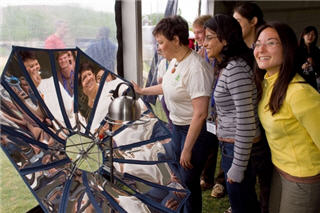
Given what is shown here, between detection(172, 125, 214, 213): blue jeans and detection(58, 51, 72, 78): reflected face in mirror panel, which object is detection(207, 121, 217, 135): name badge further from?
detection(58, 51, 72, 78): reflected face in mirror panel

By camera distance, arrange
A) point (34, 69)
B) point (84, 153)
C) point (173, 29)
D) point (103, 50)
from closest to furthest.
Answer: point (34, 69), point (84, 153), point (173, 29), point (103, 50)

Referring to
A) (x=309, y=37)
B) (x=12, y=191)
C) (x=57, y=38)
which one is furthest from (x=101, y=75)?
(x=309, y=37)

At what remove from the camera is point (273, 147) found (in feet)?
4.90

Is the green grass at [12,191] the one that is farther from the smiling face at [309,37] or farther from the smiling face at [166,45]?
the smiling face at [309,37]

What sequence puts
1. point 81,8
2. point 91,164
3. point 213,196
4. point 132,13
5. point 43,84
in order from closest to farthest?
point 43,84 → point 91,164 → point 81,8 → point 213,196 → point 132,13

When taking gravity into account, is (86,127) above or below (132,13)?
below

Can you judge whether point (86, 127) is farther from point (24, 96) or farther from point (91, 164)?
point (24, 96)

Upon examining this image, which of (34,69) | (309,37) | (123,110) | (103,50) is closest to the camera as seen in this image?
(123,110)

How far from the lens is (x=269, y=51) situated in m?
1.38

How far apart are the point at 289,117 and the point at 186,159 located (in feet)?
2.38

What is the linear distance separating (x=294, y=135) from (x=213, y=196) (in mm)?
1462

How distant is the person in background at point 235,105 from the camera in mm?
1410

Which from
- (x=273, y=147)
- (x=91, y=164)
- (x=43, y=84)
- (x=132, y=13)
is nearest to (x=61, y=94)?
(x=43, y=84)

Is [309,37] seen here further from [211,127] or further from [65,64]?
[65,64]
